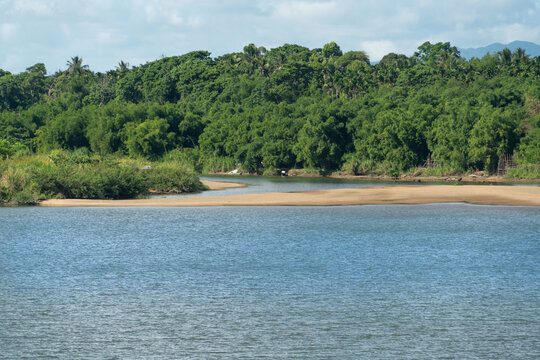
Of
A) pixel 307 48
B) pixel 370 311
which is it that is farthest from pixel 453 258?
pixel 307 48

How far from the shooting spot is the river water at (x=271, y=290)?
16625 mm

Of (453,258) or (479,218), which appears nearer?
(453,258)

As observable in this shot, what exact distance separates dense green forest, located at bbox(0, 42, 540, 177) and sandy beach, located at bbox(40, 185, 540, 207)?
23.5 metres

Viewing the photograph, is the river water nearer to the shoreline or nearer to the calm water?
the calm water

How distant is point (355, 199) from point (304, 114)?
61027 mm

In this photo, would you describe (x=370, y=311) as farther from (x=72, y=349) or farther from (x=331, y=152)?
(x=331, y=152)

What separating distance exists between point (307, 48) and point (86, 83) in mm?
60461

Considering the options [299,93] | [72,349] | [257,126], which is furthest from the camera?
[299,93]

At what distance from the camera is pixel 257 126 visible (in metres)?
116

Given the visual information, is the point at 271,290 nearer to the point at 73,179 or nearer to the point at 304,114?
the point at 73,179

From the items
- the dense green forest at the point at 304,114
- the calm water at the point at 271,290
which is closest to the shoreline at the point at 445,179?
the dense green forest at the point at 304,114

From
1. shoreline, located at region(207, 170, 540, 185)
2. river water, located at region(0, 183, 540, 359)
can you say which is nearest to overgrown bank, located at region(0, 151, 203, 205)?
river water, located at region(0, 183, 540, 359)

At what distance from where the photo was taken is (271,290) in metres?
22.4

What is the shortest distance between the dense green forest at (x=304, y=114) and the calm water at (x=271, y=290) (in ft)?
142
